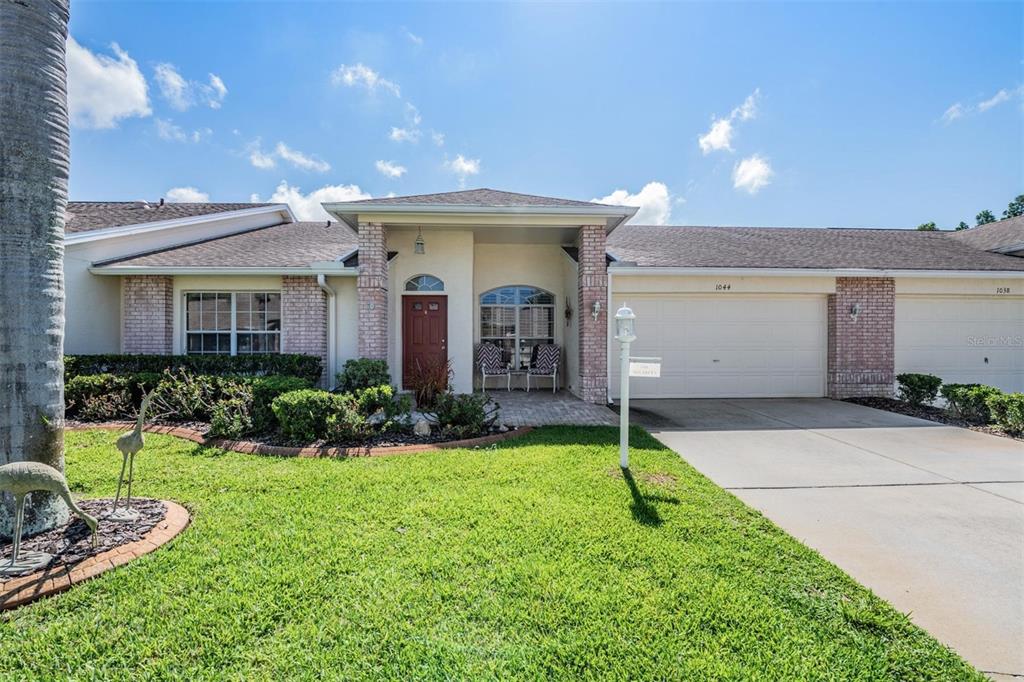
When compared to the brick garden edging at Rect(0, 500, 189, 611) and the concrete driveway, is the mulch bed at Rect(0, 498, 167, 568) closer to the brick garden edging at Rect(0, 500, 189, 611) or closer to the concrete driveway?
the brick garden edging at Rect(0, 500, 189, 611)

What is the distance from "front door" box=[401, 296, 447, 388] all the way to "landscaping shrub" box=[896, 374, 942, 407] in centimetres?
1001

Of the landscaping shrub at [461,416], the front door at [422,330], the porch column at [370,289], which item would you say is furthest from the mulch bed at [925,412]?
the porch column at [370,289]

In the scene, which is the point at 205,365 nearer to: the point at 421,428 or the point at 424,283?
the point at 424,283

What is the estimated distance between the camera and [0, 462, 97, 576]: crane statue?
101 inches

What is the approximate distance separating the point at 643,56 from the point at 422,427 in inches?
339

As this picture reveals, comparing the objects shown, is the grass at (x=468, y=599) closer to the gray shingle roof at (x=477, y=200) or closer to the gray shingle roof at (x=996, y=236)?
the gray shingle roof at (x=477, y=200)

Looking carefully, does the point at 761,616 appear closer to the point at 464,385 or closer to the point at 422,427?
the point at 422,427

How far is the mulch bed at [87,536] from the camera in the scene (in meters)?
2.89

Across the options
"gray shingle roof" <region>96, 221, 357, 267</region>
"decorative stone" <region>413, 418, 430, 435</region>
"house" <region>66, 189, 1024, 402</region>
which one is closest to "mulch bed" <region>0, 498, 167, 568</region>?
"decorative stone" <region>413, 418, 430, 435</region>

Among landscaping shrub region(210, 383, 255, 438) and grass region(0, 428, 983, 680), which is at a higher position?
landscaping shrub region(210, 383, 255, 438)

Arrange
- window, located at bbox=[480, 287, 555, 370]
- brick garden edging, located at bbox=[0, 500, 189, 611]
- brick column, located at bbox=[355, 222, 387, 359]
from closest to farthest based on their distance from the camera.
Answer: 1. brick garden edging, located at bbox=[0, 500, 189, 611]
2. brick column, located at bbox=[355, 222, 387, 359]
3. window, located at bbox=[480, 287, 555, 370]

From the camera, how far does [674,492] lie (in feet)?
13.9

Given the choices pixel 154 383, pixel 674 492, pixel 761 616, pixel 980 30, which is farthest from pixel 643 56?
pixel 154 383

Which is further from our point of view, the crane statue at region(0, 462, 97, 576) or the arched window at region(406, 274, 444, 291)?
the arched window at region(406, 274, 444, 291)
